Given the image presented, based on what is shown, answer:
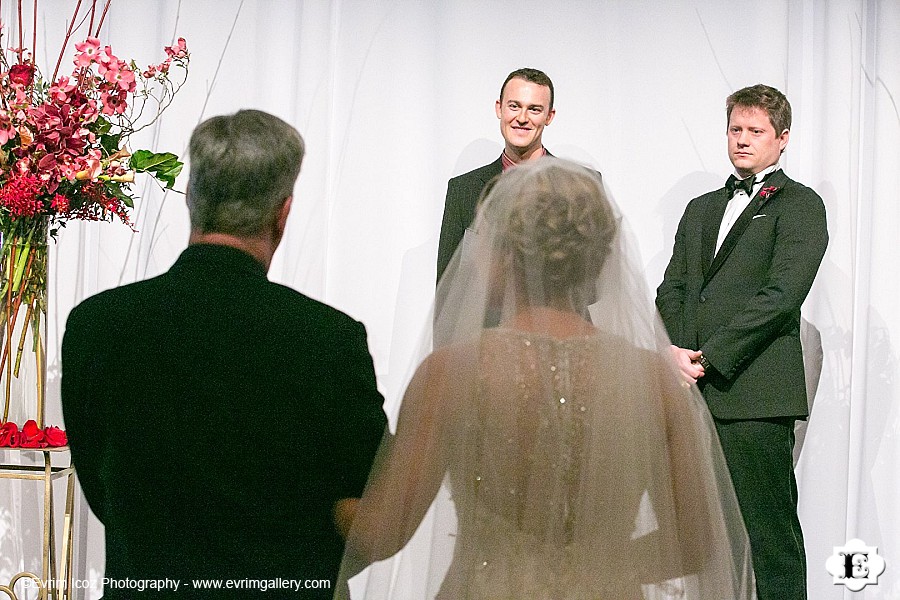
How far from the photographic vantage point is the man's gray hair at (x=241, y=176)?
1.61 m

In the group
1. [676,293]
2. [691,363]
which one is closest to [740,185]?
[676,293]

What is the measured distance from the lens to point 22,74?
2.46 meters

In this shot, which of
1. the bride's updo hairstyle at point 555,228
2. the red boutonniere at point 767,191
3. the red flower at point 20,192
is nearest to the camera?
the bride's updo hairstyle at point 555,228

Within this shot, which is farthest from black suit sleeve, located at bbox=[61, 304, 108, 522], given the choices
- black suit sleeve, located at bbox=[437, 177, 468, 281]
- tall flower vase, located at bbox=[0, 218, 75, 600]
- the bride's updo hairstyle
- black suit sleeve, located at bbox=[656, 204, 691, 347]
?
black suit sleeve, located at bbox=[656, 204, 691, 347]

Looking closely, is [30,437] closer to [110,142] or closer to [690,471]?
[110,142]

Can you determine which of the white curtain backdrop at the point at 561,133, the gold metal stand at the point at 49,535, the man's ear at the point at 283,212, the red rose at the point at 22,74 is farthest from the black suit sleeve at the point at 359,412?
the white curtain backdrop at the point at 561,133

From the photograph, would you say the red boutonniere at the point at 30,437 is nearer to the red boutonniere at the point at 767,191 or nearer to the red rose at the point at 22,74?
the red rose at the point at 22,74

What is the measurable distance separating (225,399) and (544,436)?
→ 0.55m

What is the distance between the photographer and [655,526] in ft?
5.55

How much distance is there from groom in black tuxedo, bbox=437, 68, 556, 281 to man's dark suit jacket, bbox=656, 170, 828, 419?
0.65 metres

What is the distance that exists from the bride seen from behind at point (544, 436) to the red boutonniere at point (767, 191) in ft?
4.29

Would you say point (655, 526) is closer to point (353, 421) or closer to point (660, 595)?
point (660, 595)

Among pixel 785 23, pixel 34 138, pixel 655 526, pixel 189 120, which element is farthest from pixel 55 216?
pixel 785 23

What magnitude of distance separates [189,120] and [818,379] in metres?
2.50
